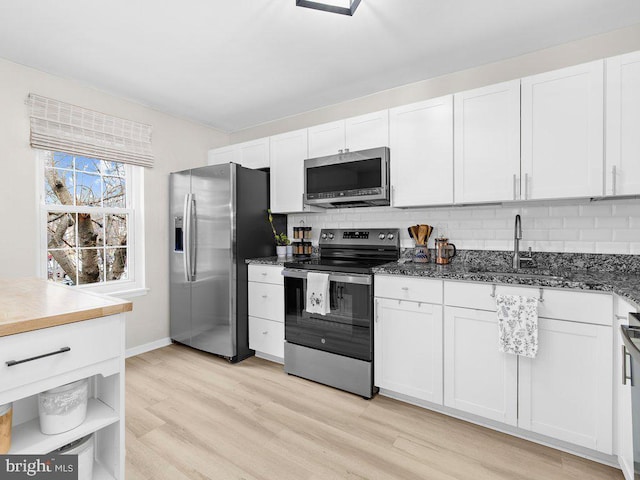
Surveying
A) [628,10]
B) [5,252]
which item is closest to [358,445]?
[5,252]

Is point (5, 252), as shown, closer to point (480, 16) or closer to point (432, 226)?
point (432, 226)

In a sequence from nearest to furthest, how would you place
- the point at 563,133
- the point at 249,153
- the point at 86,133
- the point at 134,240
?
the point at 563,133 → the point at 86,133 → the point at 134,240 → the point at 249,153

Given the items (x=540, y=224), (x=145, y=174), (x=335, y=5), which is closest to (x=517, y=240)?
(x=540, y=224)

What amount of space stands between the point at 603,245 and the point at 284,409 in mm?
2466

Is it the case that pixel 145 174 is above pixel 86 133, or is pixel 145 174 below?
below

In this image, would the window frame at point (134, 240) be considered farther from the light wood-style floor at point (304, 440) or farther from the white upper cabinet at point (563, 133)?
the white upper cabinet at point (563, 133)

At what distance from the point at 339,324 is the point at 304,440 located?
85cm

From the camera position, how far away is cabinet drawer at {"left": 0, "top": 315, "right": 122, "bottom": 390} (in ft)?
3.26

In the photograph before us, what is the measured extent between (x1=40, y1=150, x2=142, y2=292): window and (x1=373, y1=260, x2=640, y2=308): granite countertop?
8.66 feet

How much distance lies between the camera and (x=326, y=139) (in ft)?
10.1

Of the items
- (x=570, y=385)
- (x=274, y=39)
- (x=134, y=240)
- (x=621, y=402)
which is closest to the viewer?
(x=621, y=402)

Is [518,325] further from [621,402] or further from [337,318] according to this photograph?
[337,318]

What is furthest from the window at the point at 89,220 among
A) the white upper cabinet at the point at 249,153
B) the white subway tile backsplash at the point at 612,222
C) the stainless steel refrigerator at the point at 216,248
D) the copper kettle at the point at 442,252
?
the white subway tile backsplash at the point at 612,222

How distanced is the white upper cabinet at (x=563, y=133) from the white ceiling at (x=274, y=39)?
42cm
